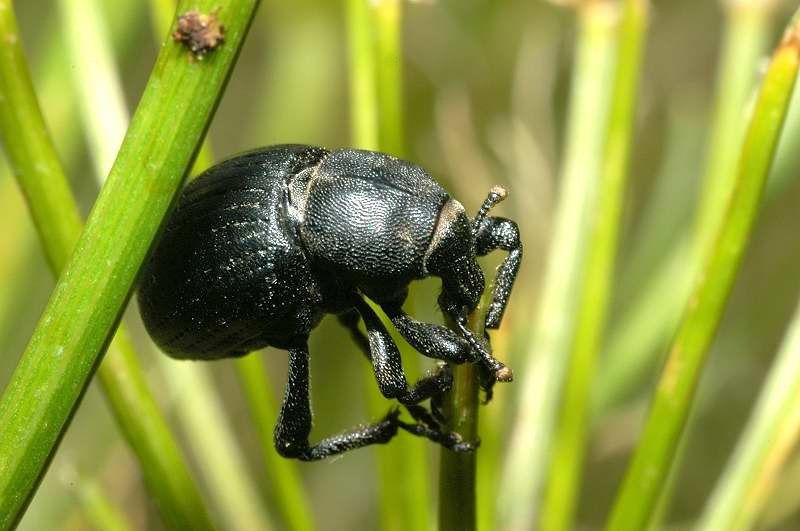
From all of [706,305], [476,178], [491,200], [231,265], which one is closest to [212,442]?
[231,265]

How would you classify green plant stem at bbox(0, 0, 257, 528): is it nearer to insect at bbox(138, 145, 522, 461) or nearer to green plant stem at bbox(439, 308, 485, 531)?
green plant stem at bbox(439, 308, 485, 531)

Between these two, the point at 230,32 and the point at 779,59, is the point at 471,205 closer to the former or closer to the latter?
the point at 779,59

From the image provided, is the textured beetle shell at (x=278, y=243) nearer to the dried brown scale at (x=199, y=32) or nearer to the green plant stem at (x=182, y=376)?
the green plant stem at (x=182, y=376)

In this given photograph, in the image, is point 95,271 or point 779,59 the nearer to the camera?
point 95,271

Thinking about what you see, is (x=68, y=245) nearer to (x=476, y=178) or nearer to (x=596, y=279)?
(x=596, y=279)

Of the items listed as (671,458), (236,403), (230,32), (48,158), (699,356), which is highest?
(230,32)

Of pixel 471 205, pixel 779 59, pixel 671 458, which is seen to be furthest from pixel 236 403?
pixel 779 59
